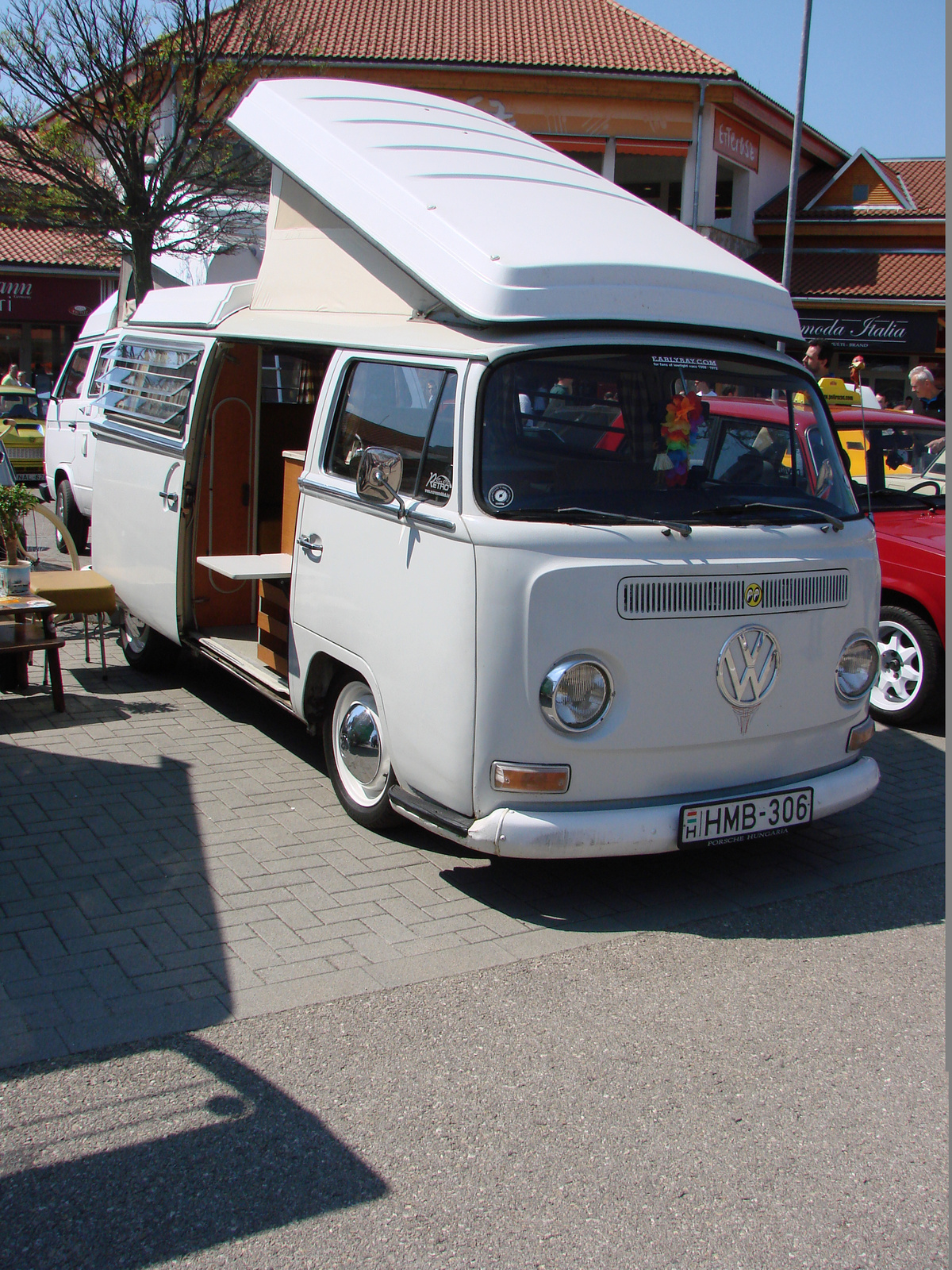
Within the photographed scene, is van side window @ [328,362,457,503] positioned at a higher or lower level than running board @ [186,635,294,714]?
higher

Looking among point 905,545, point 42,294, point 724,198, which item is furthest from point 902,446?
point 42,294

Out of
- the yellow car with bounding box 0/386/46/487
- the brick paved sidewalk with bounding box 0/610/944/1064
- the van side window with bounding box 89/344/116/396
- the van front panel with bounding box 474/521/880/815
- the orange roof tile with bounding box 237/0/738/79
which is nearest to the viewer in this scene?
the brick paved sidewalk with bounding box 0/610/944/1064

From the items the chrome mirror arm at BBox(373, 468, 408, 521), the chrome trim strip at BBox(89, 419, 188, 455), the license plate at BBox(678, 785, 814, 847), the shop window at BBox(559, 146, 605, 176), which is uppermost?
the shop window at BBox(559, 146, 605, 176)

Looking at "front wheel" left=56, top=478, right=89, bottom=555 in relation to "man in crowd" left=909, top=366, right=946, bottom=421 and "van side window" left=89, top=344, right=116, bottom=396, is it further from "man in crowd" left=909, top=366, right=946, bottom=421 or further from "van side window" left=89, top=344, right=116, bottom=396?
"man in crowd" left=909, top=366, right=946, bottom=421

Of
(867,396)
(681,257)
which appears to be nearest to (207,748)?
(681,257)

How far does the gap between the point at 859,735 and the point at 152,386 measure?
4.93 meters

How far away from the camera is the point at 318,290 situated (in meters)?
5.74

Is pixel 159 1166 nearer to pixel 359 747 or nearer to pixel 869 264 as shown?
pixel 359 747

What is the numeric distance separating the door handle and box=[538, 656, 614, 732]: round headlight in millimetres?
1624

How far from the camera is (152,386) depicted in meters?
7.57

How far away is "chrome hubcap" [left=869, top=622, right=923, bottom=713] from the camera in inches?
289

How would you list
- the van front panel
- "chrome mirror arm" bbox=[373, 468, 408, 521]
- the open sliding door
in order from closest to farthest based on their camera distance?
the van front panel → "chrome mirror arm" bbox=[373, 468, 408, 521] → the open sliding door

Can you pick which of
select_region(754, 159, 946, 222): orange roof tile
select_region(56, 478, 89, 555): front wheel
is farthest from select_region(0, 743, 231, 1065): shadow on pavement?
select_region(754, 159, 946, 222): orange roof tile

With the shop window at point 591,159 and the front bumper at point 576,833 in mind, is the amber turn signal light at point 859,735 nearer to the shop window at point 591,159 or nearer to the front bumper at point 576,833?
the front bumper at point 576,833
